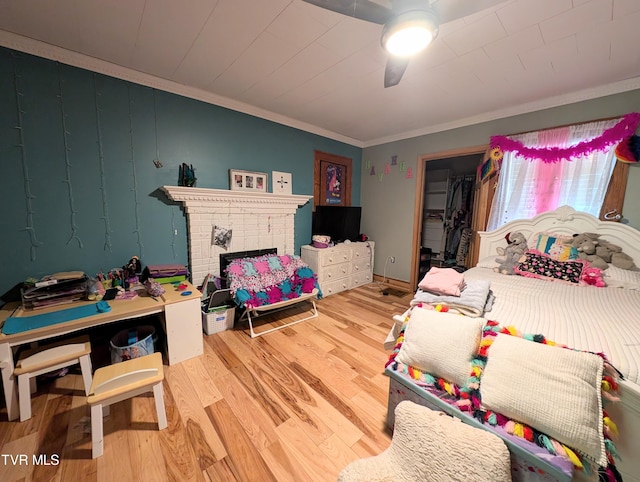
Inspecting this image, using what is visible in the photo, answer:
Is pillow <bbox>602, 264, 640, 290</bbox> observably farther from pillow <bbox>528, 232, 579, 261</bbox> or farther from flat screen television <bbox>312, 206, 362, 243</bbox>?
flat screen television <bbox>312, 206, 362, 243</bbox>

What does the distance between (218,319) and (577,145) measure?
4119 mm

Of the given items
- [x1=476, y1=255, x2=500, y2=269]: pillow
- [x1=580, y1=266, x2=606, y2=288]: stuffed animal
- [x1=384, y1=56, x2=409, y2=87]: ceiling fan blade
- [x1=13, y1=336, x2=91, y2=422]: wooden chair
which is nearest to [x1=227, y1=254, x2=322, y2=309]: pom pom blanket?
[x1=13, y1=336, x2=91, y2=422]: wooden chair

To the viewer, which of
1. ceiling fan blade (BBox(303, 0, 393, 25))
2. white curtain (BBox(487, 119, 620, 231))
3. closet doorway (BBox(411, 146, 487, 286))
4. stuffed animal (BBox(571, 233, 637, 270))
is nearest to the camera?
ceiling fan blade (BBox(303, 0, 393, 25))

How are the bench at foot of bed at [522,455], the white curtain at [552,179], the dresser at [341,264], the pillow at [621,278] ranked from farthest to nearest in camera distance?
the dresser at [341,264] → the white curtain at [552,179] → the pillow at [621,278] → the bench at foot of bed at [522,455]

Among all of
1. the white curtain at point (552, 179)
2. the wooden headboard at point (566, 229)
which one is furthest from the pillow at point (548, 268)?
the white curtain at point (552, 179)

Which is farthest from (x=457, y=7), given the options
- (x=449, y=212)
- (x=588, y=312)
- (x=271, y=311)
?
(x=449, y=212)

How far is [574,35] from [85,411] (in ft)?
13.3

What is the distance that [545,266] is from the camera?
7.48 ft

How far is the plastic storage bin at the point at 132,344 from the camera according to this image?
1.79m

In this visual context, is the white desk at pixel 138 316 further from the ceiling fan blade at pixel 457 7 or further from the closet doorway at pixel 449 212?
the closet doorway at pixel 449 212

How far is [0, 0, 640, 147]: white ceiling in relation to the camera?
1451mm

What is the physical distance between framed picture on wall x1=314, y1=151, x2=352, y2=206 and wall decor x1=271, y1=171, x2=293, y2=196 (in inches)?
20.6

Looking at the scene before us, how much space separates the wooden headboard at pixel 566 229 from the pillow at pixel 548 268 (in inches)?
13.9

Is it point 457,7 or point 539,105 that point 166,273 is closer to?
point 457,7
